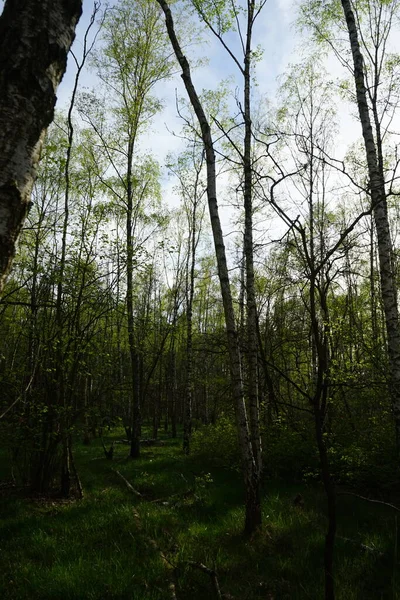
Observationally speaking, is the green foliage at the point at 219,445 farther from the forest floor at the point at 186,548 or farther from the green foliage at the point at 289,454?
the forest floor at the point at 186,548

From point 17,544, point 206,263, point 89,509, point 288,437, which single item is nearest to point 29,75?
point 17,544

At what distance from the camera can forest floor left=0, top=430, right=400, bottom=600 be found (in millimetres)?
3367

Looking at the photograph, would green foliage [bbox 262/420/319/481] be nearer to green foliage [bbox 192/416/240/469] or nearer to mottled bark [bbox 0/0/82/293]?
green foliage [bbox 192/416/240/469]

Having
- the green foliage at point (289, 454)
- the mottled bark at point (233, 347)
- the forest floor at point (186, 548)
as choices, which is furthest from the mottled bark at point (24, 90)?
the green foliage at point (289, 454)

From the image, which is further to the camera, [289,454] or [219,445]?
[219,445]

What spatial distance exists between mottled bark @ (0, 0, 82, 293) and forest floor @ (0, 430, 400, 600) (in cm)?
238

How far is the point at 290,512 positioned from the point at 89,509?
3.05 meters

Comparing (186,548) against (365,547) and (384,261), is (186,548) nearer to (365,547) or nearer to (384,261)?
(365,547)

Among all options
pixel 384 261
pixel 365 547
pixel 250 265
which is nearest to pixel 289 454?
pixel 365 547

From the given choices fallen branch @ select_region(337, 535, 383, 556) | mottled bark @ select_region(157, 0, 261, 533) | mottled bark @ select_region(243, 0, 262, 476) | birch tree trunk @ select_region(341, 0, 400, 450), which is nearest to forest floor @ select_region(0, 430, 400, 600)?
fallen branch @ select_region(337, 535, 383, 556)

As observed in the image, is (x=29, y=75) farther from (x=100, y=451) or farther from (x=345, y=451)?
(x=100, y=451)

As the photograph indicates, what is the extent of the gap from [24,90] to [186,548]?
4.58 metres

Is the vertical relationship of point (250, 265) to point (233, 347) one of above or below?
above

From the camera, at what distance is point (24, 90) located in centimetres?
119
